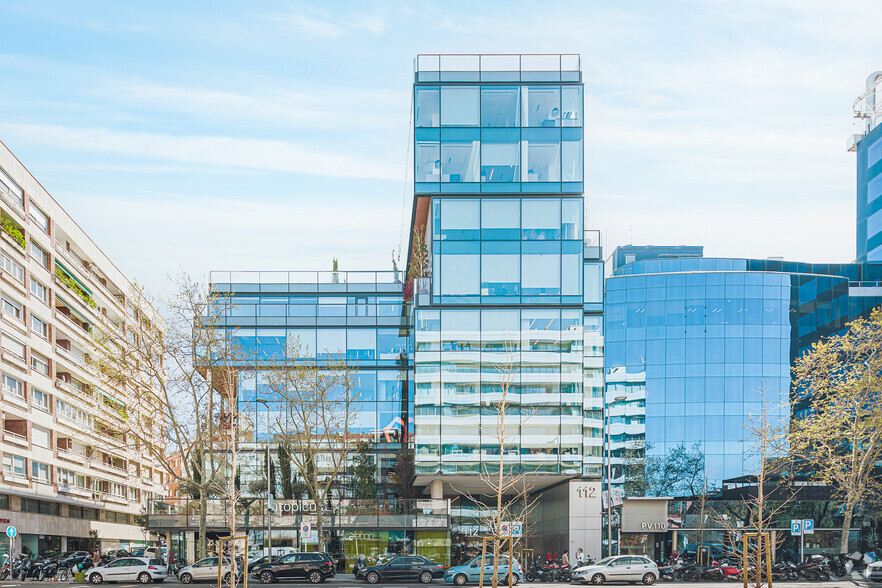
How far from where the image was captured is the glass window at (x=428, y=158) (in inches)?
2140

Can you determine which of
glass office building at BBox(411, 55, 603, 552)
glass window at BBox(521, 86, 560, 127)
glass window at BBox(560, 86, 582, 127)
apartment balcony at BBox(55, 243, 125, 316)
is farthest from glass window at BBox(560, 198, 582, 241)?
apartment balcony at BBox(55, 243, 125, 316)

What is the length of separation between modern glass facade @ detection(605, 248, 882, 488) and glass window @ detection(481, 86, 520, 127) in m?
34.2

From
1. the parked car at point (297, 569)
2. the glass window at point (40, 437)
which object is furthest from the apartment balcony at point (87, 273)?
the parked car at point (297, 569)

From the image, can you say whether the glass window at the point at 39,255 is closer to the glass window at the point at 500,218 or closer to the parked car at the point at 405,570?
the glass window at the point at 500,218

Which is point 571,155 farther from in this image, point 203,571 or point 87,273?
point 87,273

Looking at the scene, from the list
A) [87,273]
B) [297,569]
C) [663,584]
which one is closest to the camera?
[663,584]

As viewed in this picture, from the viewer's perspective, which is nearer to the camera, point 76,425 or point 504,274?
point 504,274

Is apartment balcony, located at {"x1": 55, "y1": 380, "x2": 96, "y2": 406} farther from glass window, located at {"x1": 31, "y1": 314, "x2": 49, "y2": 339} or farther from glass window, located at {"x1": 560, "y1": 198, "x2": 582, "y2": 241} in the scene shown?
glass window, located at {"x1": 560, "y1": 198, "x2": 582, "y2": 241}

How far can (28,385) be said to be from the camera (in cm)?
5959

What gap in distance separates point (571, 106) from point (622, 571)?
25.8 m

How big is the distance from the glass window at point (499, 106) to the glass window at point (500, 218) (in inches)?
176

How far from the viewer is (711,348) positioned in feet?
267

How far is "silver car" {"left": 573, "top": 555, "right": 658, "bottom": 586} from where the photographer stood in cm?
4388

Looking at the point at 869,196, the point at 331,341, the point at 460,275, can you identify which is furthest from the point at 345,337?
the point at 869,196
